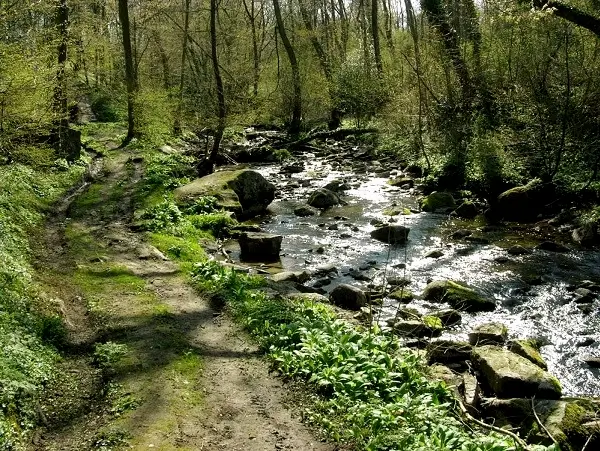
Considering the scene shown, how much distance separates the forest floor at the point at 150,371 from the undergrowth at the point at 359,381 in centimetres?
31

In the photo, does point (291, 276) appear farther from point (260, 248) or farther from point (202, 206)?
point (202, 206)

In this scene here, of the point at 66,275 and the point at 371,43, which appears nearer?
the point at 66,275

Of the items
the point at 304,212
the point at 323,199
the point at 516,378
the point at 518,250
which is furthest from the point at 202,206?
the point at 516,378

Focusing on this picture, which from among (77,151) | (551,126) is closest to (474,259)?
(551,126)

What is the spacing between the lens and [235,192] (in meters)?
19.6

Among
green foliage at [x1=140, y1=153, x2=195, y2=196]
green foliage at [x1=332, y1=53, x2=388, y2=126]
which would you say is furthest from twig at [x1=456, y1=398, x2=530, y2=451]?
green foliage at [x1=332, y1=53, x2=388, y2=126]

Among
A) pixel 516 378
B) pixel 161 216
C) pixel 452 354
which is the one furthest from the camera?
pixel 161 216

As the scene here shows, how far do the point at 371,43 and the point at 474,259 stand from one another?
86.5ft

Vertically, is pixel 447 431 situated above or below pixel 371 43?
below

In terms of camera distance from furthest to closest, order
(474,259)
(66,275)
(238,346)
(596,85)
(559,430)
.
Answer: (596,85) → (474,259) → (66,275) → (238,346) → (559,430)

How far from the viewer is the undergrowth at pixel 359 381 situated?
19.1 ft

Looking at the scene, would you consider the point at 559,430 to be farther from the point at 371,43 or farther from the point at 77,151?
the point at 371,43

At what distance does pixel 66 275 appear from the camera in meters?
10.9

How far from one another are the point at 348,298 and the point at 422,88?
599 inches
